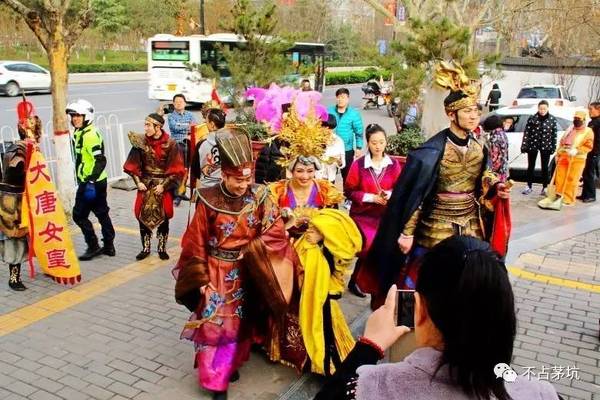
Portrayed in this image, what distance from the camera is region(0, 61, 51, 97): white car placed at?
22.2 m

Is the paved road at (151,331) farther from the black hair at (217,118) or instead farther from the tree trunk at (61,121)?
the black hair at (217,118)

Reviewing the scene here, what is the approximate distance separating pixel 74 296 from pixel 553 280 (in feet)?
15.2

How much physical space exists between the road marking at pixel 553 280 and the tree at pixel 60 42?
550cm

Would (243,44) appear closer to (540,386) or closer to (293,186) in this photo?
(293,186)

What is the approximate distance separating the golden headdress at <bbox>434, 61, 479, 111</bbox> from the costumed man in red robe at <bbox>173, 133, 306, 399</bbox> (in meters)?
1.41

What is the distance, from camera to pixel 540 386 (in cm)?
152

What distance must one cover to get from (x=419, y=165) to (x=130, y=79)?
108ft

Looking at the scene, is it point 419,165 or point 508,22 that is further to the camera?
point 508,22

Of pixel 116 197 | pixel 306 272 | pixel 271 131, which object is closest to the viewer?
pixel 306 272

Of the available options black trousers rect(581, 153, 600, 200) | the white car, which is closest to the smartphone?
black trousers rect(581, 153, 600, 200)

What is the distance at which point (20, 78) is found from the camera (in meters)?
22.8

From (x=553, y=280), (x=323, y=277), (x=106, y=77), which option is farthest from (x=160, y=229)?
(x=106, y=77)

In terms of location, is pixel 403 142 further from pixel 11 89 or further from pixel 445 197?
pixel 11 89

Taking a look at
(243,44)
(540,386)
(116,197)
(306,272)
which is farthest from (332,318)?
(243,44)
